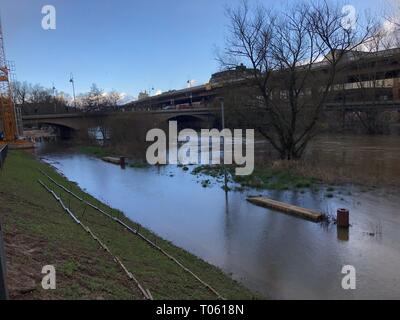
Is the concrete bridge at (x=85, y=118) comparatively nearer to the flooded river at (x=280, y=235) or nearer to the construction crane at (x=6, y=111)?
the construction crane at (x=6, y=111)

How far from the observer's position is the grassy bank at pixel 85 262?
685 centimetres

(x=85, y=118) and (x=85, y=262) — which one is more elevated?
(x=85, y=118)

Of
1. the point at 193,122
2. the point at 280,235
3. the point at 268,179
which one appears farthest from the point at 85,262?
the point at 193,122

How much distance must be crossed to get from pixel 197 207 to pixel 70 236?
10.1 metres

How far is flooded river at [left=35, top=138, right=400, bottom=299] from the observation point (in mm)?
10625

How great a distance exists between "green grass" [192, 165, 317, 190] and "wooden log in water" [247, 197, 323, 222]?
4191 millimetres

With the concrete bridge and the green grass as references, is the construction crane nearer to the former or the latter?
the concrete bridge

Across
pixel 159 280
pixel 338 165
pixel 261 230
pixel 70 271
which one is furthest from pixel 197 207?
pixel 338 165

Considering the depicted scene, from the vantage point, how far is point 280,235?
14922 millimetres

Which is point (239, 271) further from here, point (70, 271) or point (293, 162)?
point (293, 162)

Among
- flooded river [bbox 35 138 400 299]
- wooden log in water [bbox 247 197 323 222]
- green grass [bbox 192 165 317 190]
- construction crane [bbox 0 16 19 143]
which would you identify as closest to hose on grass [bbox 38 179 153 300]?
flooded river [bbox 35 138 400 299]

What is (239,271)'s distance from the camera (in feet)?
38.0

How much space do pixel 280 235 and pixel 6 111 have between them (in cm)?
5227

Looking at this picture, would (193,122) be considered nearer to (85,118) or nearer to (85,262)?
(85,118)
